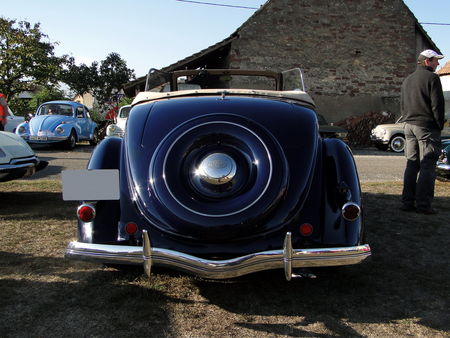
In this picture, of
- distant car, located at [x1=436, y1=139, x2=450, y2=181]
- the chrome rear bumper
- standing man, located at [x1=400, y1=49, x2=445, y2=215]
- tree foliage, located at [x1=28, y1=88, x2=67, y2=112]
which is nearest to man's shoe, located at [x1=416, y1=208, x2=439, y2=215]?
standing man, located at [x1=400, y1=49, x2=445, y2=215]

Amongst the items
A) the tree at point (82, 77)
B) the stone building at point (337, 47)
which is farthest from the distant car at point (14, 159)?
the tree at point (82, 77)

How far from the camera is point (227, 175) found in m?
2.35

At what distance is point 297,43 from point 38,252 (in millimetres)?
14961

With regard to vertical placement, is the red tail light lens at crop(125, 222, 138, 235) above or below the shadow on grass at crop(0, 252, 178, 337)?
above

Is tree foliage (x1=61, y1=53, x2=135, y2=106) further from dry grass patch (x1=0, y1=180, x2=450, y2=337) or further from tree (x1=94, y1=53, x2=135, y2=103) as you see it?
dry grass patch (x1=0, y1=180, x2=450, y2=337)

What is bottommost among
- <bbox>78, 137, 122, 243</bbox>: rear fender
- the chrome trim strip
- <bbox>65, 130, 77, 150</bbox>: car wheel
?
<bbox>65, 130, 77, 150</bbox>: car wheel

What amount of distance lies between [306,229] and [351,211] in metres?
0.30

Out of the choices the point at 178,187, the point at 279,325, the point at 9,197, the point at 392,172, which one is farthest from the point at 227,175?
the point at 392,172

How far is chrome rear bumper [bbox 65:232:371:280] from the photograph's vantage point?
6.91 ft

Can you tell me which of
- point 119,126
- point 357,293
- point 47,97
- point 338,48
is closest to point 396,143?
point 338,48

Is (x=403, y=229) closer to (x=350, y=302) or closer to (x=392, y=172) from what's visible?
(x=350, y=302)

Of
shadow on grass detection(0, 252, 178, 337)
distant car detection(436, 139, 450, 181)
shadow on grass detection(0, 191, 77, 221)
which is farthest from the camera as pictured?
distant car detection(436, 139, 450, 181)

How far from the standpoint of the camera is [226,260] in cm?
212

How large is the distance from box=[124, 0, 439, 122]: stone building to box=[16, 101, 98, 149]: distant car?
3014 mm
